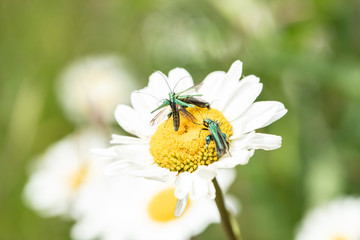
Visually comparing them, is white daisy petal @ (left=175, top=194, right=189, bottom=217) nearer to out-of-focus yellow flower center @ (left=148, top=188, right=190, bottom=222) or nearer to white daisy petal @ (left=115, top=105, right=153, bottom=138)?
white daisy petal @ (left=115, top=105, right=153, bottom=138)

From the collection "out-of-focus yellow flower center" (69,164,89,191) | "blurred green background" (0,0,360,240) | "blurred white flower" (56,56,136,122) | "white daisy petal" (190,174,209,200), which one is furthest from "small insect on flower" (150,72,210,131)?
"blurred white flower" (56,56,136,122)

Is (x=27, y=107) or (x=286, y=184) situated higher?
(x=27, y=107)

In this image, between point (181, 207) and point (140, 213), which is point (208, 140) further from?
point (140, 213)

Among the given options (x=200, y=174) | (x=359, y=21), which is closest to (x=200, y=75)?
(x=359, y=21)

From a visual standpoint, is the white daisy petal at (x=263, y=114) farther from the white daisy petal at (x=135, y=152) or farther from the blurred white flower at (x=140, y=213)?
the blurred white flower at (x=140, y=213)

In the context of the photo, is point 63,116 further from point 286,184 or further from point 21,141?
point 286,184

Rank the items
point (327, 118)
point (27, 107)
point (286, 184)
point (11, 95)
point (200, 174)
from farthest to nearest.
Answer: point (11, 95) → point (27, 107) → point (327, 118) → point (286, 184) → point (200, 174)

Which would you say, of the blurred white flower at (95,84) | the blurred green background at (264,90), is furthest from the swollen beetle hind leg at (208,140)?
the blurred white flower at (95,84)
